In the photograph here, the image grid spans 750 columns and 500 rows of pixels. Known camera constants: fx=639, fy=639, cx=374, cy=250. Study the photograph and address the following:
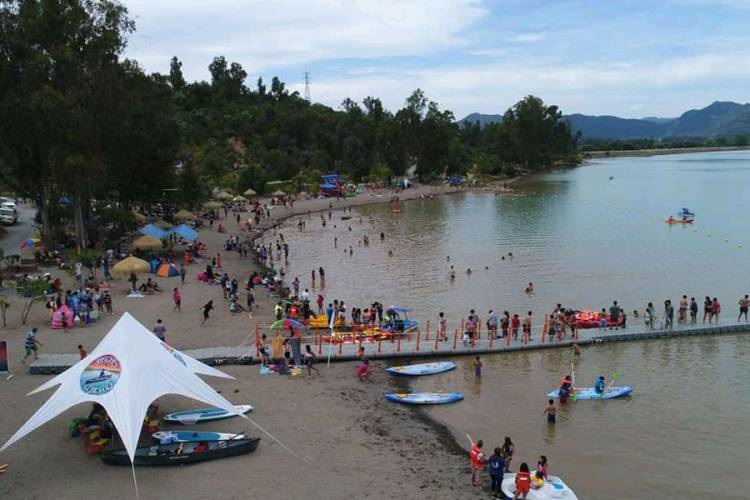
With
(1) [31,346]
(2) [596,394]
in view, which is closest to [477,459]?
(2) [596,394]

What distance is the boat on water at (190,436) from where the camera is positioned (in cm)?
1605

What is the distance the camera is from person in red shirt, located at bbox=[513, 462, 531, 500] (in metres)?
14.3

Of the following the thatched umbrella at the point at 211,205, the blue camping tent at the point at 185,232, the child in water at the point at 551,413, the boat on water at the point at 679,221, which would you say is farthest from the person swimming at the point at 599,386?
the thatched umbrella at the point at 211,205

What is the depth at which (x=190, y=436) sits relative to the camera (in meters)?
16.2

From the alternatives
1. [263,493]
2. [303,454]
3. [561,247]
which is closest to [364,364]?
[303,454]

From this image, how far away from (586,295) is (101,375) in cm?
2658

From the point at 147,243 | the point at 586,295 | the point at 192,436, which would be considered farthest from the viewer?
the point at 147,243

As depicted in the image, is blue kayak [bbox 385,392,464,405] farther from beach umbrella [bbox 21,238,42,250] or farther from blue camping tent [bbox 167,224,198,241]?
beach umbrella [bbox 21,238,42,250]

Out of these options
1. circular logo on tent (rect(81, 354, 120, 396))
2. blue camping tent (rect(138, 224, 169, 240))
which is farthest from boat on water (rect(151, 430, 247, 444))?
blue camping tent (rect(138, 224, 169, 240))

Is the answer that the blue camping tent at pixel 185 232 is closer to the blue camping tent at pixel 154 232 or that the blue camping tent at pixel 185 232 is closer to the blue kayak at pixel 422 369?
the blue camping tent at pixel 154 232

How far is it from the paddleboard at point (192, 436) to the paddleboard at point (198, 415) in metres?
1.24

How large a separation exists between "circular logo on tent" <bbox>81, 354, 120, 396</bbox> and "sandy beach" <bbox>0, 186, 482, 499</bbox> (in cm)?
174

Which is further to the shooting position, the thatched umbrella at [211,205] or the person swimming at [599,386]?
the thatched umbrella at [211,205]

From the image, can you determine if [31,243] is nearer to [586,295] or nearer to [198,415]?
[198,415]
